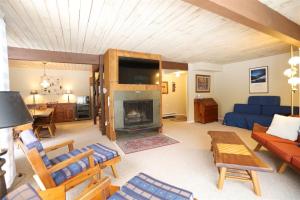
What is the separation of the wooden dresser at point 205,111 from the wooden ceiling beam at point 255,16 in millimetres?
3545

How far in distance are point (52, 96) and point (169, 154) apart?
629 centimetres

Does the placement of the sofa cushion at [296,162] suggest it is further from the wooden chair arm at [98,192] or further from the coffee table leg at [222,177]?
the wooden chair arm at [98,192]

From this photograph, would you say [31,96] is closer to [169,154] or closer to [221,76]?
[169,154]

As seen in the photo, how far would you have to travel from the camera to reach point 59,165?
4.90 ft

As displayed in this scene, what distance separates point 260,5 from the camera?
1993 mm

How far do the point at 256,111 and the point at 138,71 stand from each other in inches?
162

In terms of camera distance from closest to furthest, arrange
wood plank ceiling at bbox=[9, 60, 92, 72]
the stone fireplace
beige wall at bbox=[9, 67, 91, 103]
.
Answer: the stone fireplace
wood plank ceiling at bbox=[9, 60, 92, 72]
beige wall at bbox=[9, 67, 91, 103]

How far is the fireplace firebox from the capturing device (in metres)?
4.22

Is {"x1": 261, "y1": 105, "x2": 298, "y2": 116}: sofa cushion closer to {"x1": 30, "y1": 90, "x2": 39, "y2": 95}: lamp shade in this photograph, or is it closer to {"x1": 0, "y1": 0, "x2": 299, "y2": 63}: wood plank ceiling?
{"x1": 0, "y1": 0, "x2": 299, "y2": 63}: wood plank ceiling

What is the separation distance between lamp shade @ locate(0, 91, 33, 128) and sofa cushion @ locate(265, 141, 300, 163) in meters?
2.92

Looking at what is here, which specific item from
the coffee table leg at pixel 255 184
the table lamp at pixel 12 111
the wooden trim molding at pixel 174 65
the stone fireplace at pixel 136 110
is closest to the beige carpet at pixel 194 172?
the coffee table leg at pixel 255 184

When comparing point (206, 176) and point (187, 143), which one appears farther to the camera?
point (187, 143)

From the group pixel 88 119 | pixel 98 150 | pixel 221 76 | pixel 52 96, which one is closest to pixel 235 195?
pixel 98 150

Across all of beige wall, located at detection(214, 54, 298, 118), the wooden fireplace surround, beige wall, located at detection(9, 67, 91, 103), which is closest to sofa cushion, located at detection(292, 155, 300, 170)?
the wooden fireplace surround
